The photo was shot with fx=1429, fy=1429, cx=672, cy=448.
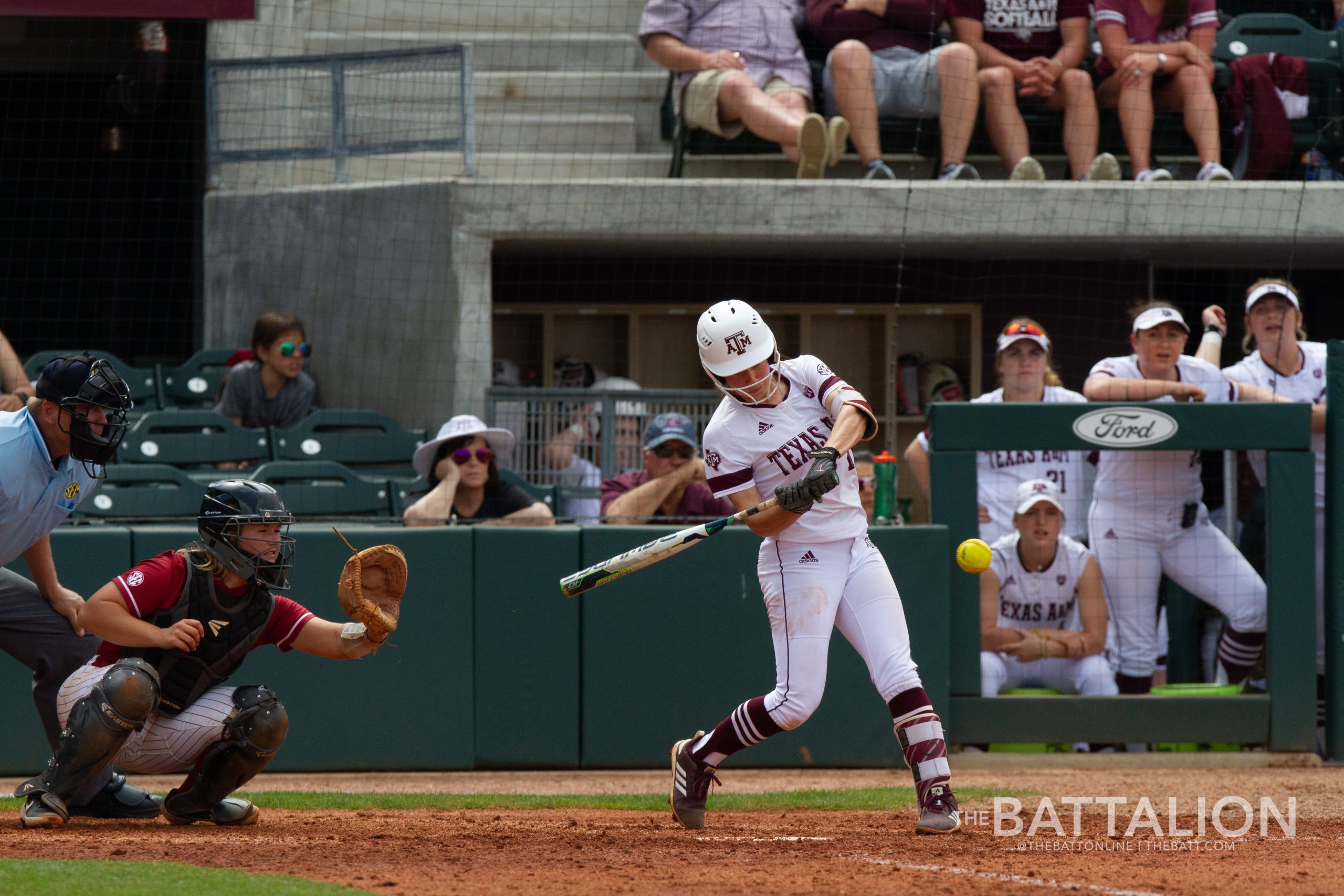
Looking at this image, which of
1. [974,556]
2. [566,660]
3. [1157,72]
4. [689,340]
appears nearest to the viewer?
[974,556]

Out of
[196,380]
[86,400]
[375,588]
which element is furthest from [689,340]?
[86,400]

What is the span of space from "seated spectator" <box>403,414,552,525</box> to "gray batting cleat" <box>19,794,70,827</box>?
99.4 inches

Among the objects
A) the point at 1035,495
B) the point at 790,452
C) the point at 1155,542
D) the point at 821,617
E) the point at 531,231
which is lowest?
the point at 821,617

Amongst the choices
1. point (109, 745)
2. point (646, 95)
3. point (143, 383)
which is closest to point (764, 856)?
point (109, 745)

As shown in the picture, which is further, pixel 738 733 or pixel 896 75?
pixel 896 75

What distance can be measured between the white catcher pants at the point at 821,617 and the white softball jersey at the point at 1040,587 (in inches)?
78.0

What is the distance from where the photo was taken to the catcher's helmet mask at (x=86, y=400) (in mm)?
4309

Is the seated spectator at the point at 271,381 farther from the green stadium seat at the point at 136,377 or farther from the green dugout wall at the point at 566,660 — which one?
the green dugout wall at the point at 566,660

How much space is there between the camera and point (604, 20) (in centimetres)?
1104

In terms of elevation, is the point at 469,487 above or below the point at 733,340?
below

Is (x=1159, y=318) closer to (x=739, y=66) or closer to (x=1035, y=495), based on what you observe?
(x=1035, y=495)

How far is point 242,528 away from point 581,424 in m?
3.95

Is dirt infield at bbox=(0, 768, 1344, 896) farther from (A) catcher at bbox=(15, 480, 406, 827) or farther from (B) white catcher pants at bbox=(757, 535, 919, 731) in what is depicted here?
(B) white catcher pants at bbox=(757, 535, 919, 731)

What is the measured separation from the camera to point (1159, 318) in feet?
21.6
